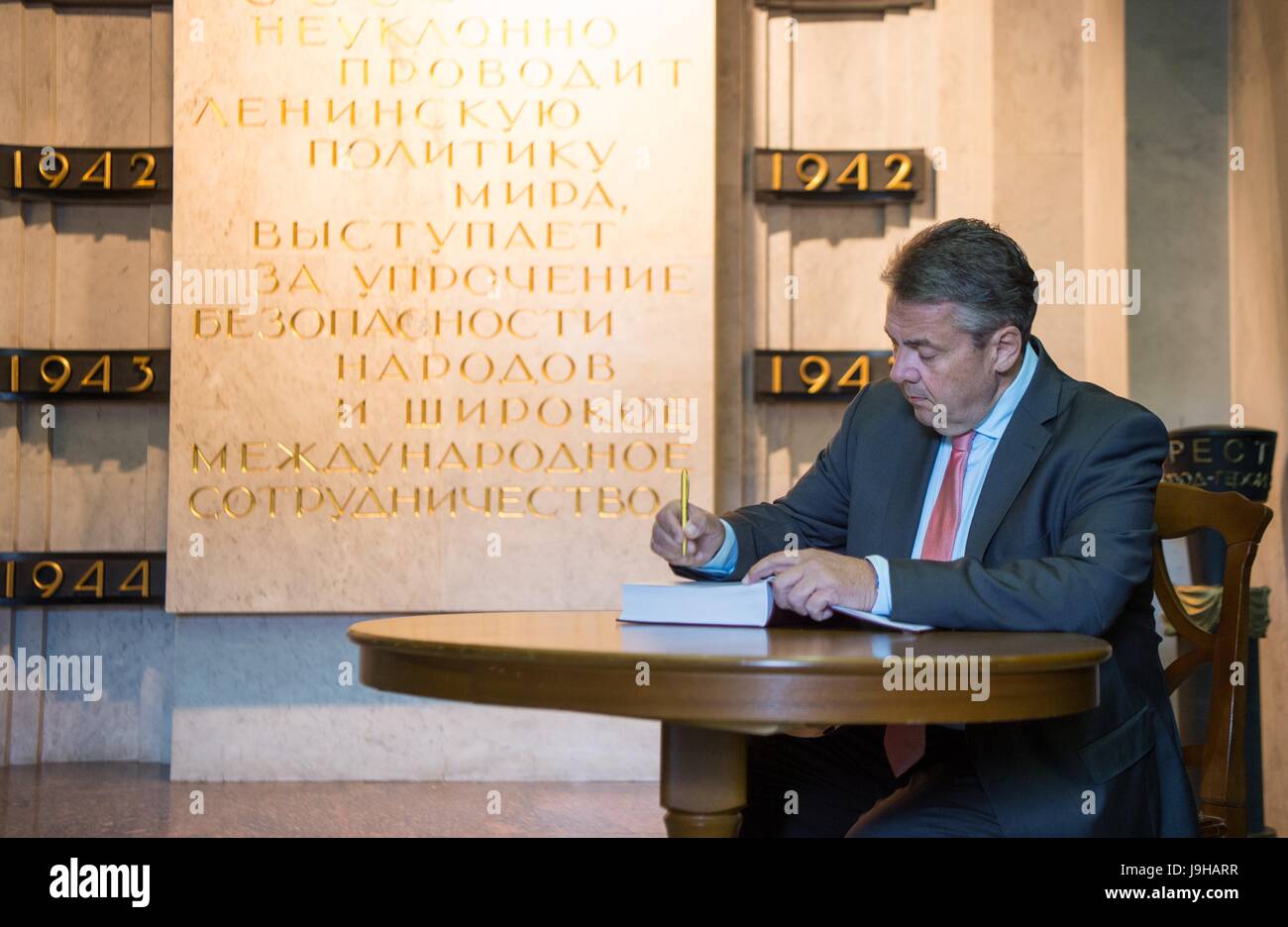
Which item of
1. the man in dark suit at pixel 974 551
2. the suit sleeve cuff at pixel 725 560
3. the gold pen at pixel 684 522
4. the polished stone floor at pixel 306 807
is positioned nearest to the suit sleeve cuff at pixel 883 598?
the man in dark suit at pixel 974 551

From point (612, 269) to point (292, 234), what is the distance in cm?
130

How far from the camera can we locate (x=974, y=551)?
2338mm

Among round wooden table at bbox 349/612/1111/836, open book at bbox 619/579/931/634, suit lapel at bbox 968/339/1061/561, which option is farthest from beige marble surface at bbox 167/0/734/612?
round wooden table at bbox 349/612/1111/836

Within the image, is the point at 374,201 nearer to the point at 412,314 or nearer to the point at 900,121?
the point at 412,314

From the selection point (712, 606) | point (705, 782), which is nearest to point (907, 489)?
point (712, 606)

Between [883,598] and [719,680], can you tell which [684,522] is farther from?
[719,680]

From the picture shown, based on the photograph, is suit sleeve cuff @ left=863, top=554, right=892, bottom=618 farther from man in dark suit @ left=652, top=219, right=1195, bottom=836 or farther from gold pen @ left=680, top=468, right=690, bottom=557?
gold pen @ left=680, top=468, right=690, bottom=557

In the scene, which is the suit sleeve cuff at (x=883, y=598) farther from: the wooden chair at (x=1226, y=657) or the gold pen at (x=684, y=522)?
the wooden chair at (x=1226, y=657)

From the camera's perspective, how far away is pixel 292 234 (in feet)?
17.8

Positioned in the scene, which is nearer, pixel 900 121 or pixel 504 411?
pixel 504 411

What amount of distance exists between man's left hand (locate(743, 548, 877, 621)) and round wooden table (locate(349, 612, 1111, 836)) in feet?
0.23

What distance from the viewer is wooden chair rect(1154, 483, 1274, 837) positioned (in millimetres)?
2441

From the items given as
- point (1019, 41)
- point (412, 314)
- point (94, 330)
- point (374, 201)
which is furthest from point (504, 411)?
point (1019, 41)

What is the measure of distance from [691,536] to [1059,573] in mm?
704
